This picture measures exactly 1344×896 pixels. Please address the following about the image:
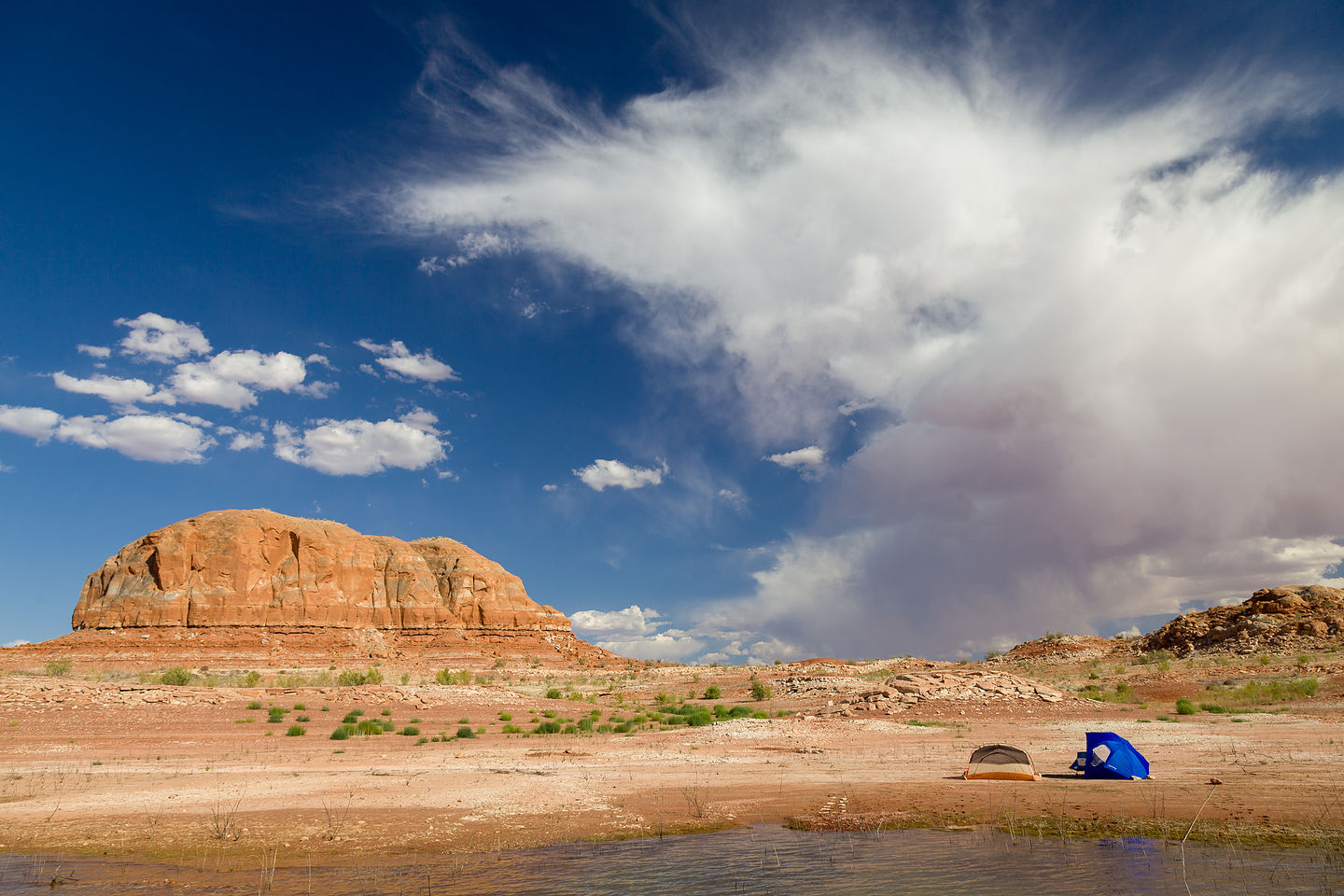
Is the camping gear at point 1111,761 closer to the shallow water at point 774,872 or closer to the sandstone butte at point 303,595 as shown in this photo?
the shallow water at point 774,872

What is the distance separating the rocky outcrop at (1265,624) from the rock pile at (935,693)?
2976cm

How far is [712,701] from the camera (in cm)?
Result: 4009

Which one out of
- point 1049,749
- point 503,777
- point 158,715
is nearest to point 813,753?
point 1049,749

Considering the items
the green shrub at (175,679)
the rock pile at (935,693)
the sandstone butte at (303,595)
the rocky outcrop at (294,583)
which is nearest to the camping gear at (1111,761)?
the rock pile at (935,693)

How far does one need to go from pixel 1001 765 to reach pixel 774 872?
315 inches

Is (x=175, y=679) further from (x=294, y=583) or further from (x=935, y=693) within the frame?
(x=294, y=583)

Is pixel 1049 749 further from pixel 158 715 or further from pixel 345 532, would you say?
pixel 345 532

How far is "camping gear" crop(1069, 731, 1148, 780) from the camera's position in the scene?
583 inches

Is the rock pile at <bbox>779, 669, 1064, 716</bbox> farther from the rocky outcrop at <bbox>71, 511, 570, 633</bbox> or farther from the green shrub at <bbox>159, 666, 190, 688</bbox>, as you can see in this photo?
the rocky outcrop at <bbox>71, 511, 570, 633</bbox>

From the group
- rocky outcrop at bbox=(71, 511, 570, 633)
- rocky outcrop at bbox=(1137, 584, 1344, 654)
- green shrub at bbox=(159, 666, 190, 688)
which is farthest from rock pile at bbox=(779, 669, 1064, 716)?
rocky outcrop at bbox=(71, 511, 570, 633)

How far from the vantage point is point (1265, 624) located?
51594 millimetres

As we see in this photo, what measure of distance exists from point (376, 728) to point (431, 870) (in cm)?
1763

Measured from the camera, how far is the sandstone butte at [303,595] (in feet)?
284

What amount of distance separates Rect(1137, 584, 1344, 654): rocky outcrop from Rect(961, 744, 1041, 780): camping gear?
147 feet
